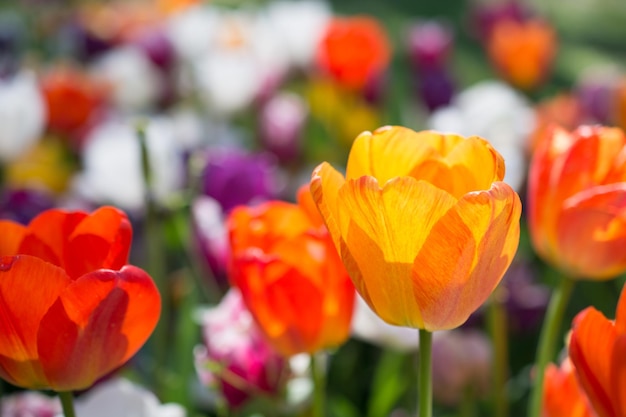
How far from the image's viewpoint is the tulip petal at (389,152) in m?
0.41

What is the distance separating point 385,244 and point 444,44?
1.20 metres

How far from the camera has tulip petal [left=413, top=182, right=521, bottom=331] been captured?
1.17 ft

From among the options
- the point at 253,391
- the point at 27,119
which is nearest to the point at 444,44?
the point at 27,119

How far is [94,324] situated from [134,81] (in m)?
1.07

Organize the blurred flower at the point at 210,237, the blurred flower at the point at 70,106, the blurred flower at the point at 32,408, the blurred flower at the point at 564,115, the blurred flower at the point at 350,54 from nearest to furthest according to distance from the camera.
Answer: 1. the blurred flower at the point at 32,408
2. the blurred flower at the point at 210,237
3. the blurred flower at the point at 564,115
4. the blurred flower at the point at 70,106
5. the blurred flower at the point at 350,54

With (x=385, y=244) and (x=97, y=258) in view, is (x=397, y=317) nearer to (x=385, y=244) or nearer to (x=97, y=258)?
(x=385, y=244)

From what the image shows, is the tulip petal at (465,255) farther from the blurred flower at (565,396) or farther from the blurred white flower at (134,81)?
the blurred white flower at (134,81)

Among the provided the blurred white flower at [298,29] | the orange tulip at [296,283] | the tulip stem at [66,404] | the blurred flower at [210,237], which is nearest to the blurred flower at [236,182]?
the blurred flower at [210,237]

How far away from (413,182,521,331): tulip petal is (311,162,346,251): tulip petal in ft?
0.12

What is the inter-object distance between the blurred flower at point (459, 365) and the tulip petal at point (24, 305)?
1.24ft

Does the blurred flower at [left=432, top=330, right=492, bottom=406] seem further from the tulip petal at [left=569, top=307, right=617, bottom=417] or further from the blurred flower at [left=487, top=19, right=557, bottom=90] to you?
the blurred flower at [left=487, top=19, right=557, bottom=90]

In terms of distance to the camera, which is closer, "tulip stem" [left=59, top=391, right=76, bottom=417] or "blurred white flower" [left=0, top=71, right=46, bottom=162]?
"tulip stem" [left=59, top=391, right=76, bottom=417]

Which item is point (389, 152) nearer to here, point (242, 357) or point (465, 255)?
point (465, 255)

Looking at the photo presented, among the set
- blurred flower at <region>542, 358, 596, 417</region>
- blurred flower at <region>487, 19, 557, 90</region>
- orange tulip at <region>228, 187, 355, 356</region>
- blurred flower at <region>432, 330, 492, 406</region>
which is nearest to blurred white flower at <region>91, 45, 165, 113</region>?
Result: blurred flower at <region>487, 19, 557, 90</region>
